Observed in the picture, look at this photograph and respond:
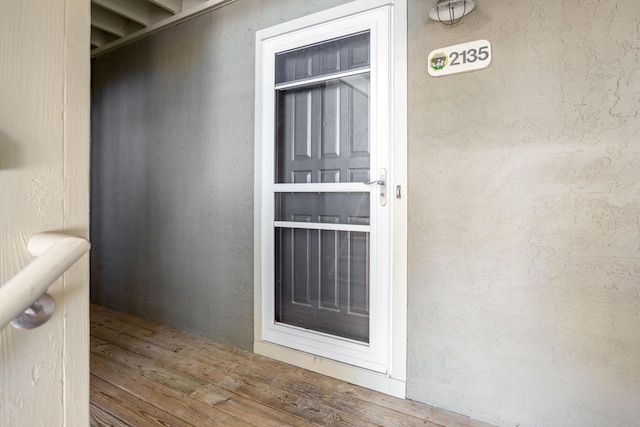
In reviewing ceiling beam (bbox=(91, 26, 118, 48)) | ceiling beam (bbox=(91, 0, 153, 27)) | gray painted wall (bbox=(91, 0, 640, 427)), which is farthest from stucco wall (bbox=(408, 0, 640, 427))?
ceiling beam (bbox=(91, 26, 118, 48))

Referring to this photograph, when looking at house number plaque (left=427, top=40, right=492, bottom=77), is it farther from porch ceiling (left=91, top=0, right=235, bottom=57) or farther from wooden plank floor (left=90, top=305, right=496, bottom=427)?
wooden plank floor (left=90, top=305, right=496, bottom=427)

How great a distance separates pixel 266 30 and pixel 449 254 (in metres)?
1.87

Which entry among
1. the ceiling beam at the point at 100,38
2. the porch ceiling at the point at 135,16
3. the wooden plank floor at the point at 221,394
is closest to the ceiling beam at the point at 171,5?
the porch ceiling at the point at 135,16

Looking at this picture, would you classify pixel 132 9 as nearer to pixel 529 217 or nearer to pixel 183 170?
pixel 183 170

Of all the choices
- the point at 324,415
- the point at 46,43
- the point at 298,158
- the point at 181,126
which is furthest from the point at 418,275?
the point at 181,126

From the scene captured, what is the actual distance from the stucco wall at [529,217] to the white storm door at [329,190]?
205 millimetres

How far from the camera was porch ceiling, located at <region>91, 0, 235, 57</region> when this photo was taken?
8.55 ft

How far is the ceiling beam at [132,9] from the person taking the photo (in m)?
2.61

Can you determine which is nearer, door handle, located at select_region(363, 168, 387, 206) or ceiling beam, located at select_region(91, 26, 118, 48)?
door handle, located at select_region(363, 168, 387, 206)

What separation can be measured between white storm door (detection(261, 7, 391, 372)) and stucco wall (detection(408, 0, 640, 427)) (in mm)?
205

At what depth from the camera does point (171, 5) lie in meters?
2.63

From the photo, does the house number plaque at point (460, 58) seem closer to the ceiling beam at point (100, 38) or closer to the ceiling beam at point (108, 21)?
the ceiling beam at point (108, 21)

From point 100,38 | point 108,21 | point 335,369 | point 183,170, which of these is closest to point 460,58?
point 335,369

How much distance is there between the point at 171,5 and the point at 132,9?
0.39 m
